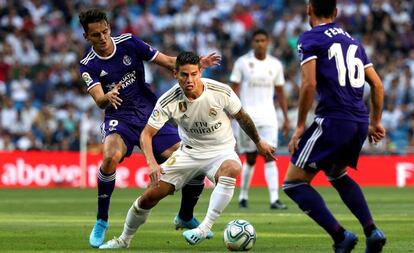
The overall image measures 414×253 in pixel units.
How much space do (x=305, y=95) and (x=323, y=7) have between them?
82 centimetres

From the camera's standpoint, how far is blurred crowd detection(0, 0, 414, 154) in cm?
2783

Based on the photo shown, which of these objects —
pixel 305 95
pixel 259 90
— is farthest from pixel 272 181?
pixel 305 95

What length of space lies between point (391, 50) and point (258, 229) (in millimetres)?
17568

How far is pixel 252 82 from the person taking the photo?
1861 centimetres

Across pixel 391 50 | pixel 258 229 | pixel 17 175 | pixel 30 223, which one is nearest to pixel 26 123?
pixel 17 175

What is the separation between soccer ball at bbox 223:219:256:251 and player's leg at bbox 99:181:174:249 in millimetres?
767

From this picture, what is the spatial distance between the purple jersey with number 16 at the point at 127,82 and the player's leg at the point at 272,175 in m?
5.04

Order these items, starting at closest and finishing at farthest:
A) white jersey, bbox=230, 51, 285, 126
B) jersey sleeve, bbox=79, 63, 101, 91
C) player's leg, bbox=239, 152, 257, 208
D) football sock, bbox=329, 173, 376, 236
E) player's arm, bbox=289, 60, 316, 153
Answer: player's arm, bbox=289, 60, 316, 153
football sock, bbox=329, 173, 376, 236
jersey sleeve, bbox=79, 63, 101, 91
player's leg, bbox=239, 152, 257, 208
white jersey, bbox=230, 51, 285, 126

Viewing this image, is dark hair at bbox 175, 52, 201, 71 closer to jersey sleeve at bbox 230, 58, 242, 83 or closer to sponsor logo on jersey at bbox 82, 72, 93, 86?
sponsor logo on jersey at bbox 82, 72, 93, 86

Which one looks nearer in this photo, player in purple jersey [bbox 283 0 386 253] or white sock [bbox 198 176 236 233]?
player in purple jersey [bbox 283 0 386 253]

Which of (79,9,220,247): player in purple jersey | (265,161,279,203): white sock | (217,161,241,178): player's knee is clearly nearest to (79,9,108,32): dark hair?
(79,9,220,247): player in purple jersey

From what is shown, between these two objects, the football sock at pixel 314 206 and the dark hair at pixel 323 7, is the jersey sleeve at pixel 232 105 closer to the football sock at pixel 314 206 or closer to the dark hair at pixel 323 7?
the football sock at pixel 314 206

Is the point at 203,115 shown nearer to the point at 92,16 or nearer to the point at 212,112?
the point at 212,112

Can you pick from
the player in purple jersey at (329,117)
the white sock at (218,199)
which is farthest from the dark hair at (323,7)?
the white sock at (218,199)
